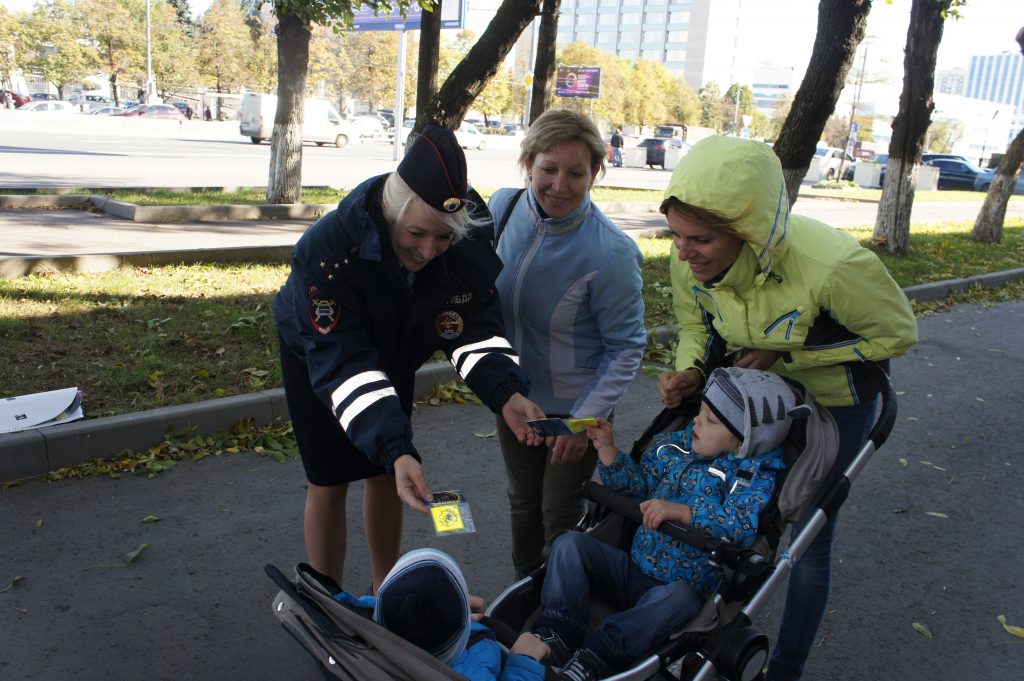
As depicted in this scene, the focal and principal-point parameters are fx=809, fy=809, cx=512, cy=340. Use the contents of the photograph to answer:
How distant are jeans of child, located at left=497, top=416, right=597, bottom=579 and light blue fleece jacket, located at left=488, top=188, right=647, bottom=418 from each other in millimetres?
205

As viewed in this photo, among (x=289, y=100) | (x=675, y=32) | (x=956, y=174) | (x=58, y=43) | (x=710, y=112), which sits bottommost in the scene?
(x=956, y=174)

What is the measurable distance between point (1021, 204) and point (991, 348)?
2452 cm

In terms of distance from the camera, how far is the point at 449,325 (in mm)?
2826

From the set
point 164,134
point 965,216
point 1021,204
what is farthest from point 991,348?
Answer: point 164,134

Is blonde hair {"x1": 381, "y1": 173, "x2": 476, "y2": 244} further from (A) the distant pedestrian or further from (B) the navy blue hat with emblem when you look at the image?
(A) the distant pedestrian

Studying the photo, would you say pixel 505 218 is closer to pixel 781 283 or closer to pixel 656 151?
pixel 781 283

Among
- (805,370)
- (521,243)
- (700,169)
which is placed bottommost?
(805,370)

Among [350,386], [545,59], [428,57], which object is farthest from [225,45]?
[350,386]

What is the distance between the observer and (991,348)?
883 cm

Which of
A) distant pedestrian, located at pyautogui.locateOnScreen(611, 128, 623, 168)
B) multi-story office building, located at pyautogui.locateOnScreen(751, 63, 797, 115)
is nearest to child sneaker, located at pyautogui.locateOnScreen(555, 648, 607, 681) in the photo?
distant pedestrian, located at pyautogui.locateOnScreen(611, 128, 623, 168)

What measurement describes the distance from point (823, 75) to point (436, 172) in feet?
22.0

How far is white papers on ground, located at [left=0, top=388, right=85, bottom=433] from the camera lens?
4.48 metres

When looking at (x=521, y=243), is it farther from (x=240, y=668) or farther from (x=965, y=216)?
(x=965, y=216)

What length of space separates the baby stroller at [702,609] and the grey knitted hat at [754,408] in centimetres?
11
